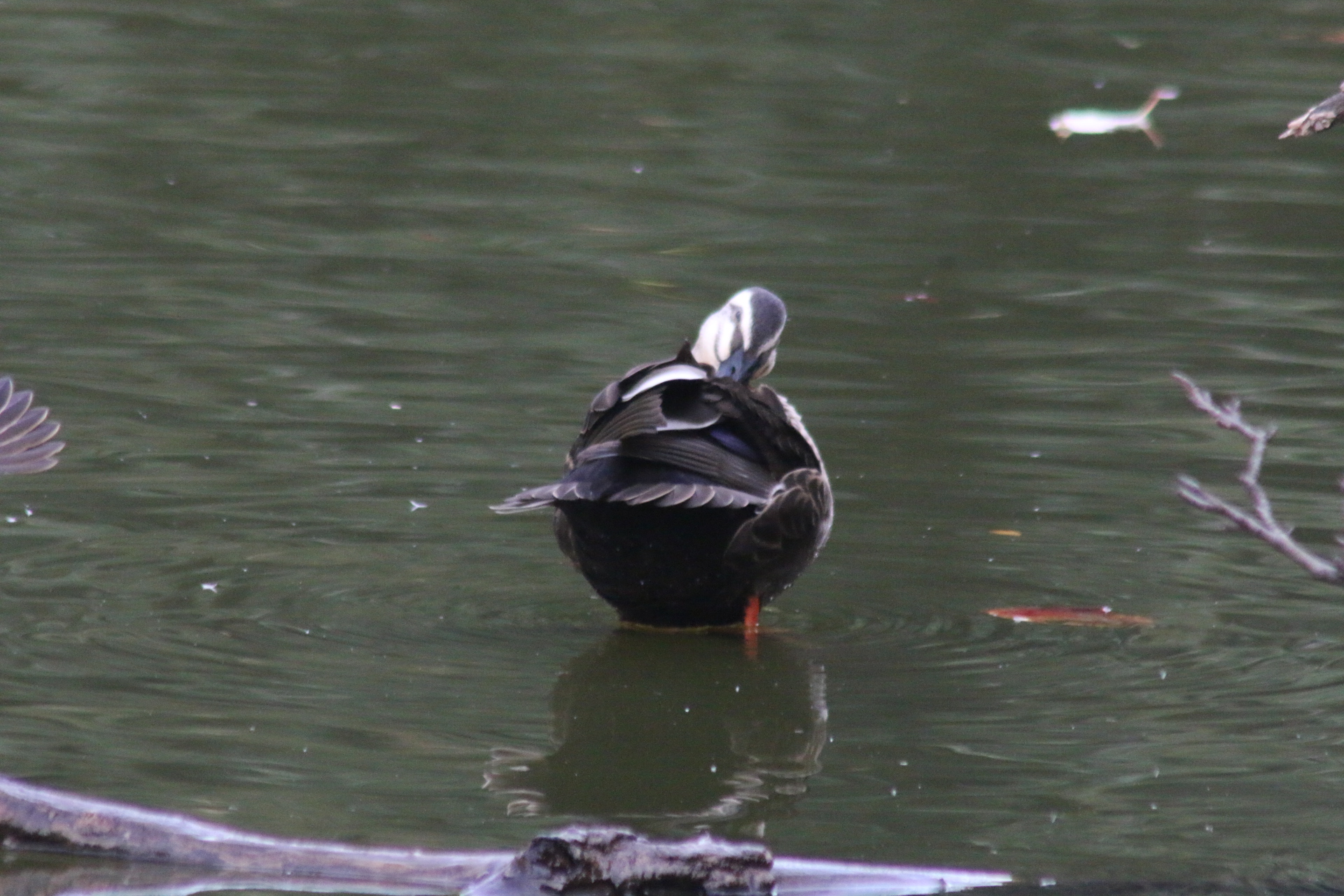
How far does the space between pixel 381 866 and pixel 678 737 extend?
147 centimetres

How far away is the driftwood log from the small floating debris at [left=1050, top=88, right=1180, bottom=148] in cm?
1122

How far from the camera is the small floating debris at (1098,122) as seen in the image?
15.1m

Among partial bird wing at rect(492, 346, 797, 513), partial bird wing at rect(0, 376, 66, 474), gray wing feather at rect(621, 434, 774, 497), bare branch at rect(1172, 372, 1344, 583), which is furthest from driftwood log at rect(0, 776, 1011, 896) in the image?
gray wing feather at rect(621, 434, 774, 497)

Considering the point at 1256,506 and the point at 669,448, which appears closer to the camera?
the point at 1256,506

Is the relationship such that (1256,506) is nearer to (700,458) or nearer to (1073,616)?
(700,458)

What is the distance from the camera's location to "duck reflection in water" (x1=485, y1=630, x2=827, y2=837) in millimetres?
5094

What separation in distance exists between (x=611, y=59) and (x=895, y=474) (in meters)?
9.23

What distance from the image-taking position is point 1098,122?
1516 cm

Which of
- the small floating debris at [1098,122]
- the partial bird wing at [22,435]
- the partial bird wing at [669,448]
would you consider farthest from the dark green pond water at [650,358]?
the partial bird wing at [22,435]

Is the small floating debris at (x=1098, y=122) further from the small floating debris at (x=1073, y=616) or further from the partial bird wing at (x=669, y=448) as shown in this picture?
the partial bird wing at (x=669, y=448)

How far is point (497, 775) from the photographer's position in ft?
17.1

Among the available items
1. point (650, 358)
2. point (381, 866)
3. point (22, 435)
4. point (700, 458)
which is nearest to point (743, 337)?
point (700, 458)

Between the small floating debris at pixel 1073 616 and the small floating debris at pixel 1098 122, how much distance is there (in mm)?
8698

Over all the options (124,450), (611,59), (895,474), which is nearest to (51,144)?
(611,59)
